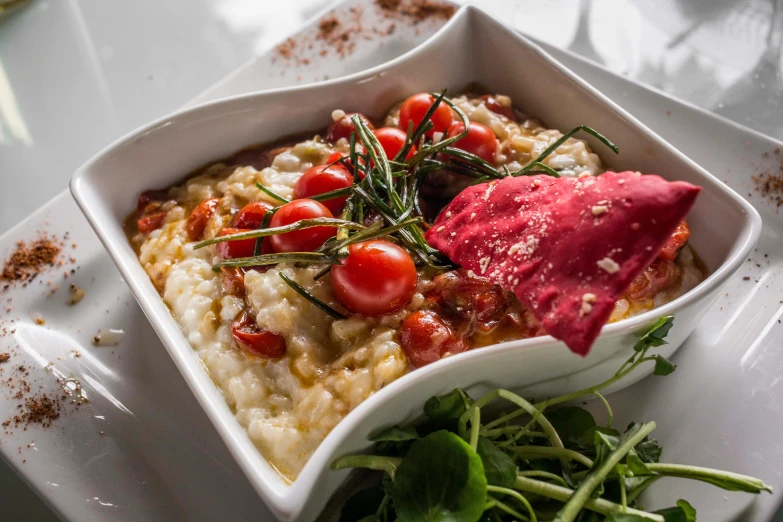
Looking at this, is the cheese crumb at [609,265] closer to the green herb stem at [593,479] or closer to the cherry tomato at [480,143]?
the green herb stem at [593,479]

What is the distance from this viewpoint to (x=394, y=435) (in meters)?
1.88

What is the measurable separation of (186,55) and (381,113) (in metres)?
1.67

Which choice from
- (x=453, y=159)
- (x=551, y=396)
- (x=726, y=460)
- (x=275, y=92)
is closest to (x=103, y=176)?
(x=275, y=92)

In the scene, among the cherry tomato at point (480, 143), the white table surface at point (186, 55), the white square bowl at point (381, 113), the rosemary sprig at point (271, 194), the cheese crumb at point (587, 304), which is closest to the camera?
the cheese crumb at point (587, 304)

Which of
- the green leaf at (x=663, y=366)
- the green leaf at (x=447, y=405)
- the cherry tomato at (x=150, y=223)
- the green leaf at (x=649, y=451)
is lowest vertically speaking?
the green leaf at (x=649, y=451)

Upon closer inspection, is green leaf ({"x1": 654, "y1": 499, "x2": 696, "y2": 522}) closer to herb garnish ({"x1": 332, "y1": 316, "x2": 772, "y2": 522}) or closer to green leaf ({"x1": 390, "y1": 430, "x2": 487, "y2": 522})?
herb garnish ({"x1": 332, "y1": 316, "x2": 772, "y2": 522})

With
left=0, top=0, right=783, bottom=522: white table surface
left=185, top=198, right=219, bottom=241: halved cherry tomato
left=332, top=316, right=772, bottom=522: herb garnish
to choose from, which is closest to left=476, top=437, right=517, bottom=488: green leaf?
left=332, top=316, right=772, bottom=522: herb garnish

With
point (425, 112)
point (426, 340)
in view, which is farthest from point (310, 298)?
point (425, 112)

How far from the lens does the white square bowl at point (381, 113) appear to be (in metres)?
1.82

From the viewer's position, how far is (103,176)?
2408 millimetres

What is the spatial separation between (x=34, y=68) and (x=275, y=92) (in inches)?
77.7

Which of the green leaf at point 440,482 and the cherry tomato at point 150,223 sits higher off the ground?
the cherry tomato at point 150,223

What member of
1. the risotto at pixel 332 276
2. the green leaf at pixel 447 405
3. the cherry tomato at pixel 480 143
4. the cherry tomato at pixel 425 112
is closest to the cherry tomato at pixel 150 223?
the risotto at pixel 332 276

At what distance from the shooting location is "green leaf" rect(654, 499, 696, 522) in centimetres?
179
